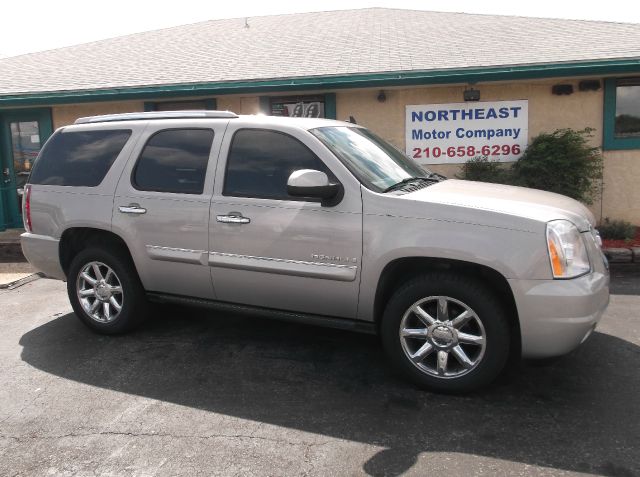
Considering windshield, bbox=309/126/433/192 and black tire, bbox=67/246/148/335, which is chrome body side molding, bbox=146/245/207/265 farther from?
windshield, bbox=309/126/433/192

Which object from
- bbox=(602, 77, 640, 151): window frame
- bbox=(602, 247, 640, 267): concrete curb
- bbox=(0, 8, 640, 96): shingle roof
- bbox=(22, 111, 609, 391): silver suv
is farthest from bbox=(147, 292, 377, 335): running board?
bbox=(602, 77, 640, 151): window frame

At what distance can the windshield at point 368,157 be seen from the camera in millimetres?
4086

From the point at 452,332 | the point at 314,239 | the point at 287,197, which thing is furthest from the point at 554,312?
the point at 287,197

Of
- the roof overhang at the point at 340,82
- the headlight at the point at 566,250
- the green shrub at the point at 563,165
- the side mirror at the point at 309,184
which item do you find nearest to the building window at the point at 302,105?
the roof overhang at the point at 340,82

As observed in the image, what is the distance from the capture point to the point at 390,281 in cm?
395

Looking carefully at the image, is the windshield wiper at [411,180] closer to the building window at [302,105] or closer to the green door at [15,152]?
the building window at [302,105]

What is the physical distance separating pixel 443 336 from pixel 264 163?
1.86 metres

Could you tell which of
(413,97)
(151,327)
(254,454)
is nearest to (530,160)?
(413,97)

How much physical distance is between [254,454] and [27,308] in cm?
436

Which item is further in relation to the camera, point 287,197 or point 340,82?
point 340,82

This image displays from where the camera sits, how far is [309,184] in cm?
379

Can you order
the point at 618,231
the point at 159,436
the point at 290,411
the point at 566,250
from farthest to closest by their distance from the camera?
the point at 618,231
the point at 290,411
the point at 566,250
the point at 159,436

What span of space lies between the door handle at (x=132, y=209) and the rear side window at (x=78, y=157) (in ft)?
1.33

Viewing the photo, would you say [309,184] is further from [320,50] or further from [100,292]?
[320,50]
